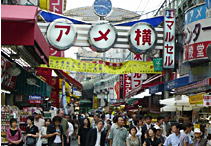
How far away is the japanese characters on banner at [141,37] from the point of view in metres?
22.9

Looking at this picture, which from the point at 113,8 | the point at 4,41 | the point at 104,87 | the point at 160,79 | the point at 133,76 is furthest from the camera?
the point at 104,87

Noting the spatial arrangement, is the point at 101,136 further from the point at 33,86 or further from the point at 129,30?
the point at 129,30

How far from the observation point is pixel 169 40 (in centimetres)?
2352

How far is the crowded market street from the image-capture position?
41.3 feet

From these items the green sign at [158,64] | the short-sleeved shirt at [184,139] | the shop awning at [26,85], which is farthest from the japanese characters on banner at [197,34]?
the shop awning at [26,85]

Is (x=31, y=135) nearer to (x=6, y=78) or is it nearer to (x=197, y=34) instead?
(x=6, y=78)

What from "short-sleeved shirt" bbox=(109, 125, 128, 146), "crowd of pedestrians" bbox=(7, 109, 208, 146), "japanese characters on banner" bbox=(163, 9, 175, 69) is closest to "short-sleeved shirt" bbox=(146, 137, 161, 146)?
"crowd of pedestrians" bbox=(7, 109, 208, 146)

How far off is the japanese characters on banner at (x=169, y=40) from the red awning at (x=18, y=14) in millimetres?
13616

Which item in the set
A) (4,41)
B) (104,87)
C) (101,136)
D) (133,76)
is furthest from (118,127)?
(104,87)

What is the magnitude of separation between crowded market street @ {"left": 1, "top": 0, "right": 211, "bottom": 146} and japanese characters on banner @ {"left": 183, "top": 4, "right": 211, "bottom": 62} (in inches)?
1.6

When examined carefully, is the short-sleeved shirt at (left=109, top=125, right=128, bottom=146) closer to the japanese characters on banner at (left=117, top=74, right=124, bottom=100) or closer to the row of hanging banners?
the row of hanging banners

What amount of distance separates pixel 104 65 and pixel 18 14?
14.6 m

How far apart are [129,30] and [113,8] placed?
2.48m

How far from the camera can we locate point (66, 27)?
22.7 metres
